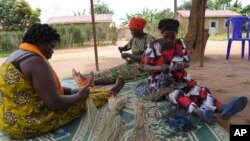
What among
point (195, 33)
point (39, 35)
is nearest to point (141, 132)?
point (39, 35)

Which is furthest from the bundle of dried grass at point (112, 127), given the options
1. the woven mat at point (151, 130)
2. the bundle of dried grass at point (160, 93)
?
the bundle of dried grass at point (160, 93)

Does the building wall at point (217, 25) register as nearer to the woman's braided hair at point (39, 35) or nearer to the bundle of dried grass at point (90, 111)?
the bundle of dried grass at point (90, 111)

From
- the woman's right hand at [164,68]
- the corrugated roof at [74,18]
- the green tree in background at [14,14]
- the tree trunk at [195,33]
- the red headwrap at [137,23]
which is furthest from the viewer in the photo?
the corrugated roof at [74,18]

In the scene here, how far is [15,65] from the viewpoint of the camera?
2119 mm

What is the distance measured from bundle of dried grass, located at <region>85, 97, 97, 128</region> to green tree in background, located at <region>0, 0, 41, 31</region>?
74.2 ft

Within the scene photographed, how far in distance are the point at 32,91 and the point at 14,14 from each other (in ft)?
76.0

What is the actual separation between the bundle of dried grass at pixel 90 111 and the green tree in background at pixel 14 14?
74.2 ft

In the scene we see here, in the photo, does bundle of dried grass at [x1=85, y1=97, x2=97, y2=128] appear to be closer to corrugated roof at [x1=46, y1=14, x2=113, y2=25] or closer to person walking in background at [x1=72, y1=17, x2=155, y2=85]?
person walking in background at [x1=72, y1=17, x2=155, y2=85]

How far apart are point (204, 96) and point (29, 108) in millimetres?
1676

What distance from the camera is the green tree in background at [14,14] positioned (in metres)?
23.3

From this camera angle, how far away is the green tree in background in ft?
76.6

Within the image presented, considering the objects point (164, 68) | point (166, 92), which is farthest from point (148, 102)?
point (164, 68)

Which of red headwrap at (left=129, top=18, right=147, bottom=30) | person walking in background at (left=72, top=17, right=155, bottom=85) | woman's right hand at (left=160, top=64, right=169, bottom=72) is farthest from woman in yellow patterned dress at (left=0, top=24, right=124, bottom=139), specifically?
red headwrap at (left=129, top=18, right=147, bottom=30)

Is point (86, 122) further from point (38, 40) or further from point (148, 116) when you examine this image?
point (38, 40)
